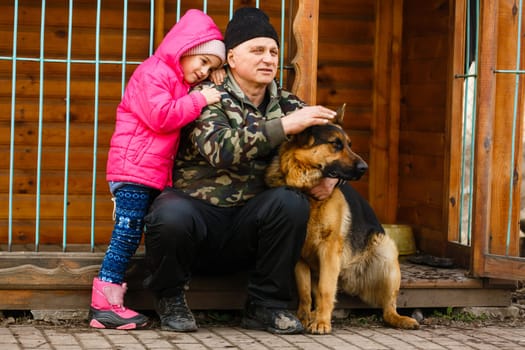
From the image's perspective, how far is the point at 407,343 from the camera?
4.80 metres

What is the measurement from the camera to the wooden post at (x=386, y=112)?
7.23 metres

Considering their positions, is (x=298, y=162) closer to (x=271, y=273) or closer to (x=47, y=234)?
(x=271, y=273)

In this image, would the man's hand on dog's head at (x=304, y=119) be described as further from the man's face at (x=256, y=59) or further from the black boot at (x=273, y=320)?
the black boot at (x=273, y=320)

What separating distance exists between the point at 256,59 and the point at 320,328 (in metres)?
1.46

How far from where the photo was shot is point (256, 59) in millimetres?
4918

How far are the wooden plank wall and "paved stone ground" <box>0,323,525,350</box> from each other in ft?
5.36

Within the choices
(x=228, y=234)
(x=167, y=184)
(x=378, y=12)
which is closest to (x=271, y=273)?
(x=228, y=234)

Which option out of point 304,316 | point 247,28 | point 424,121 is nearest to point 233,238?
point 304,316

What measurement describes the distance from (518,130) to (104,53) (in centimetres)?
306

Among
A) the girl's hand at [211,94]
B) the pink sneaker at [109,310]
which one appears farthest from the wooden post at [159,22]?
the pink sneaker at [109,310]

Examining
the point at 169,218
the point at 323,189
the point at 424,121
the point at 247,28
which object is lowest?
the point at 169,218

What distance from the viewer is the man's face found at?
4.91m

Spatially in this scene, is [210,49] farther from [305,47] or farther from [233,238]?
[233,238]

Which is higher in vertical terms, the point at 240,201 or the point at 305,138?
the point at 305,138
